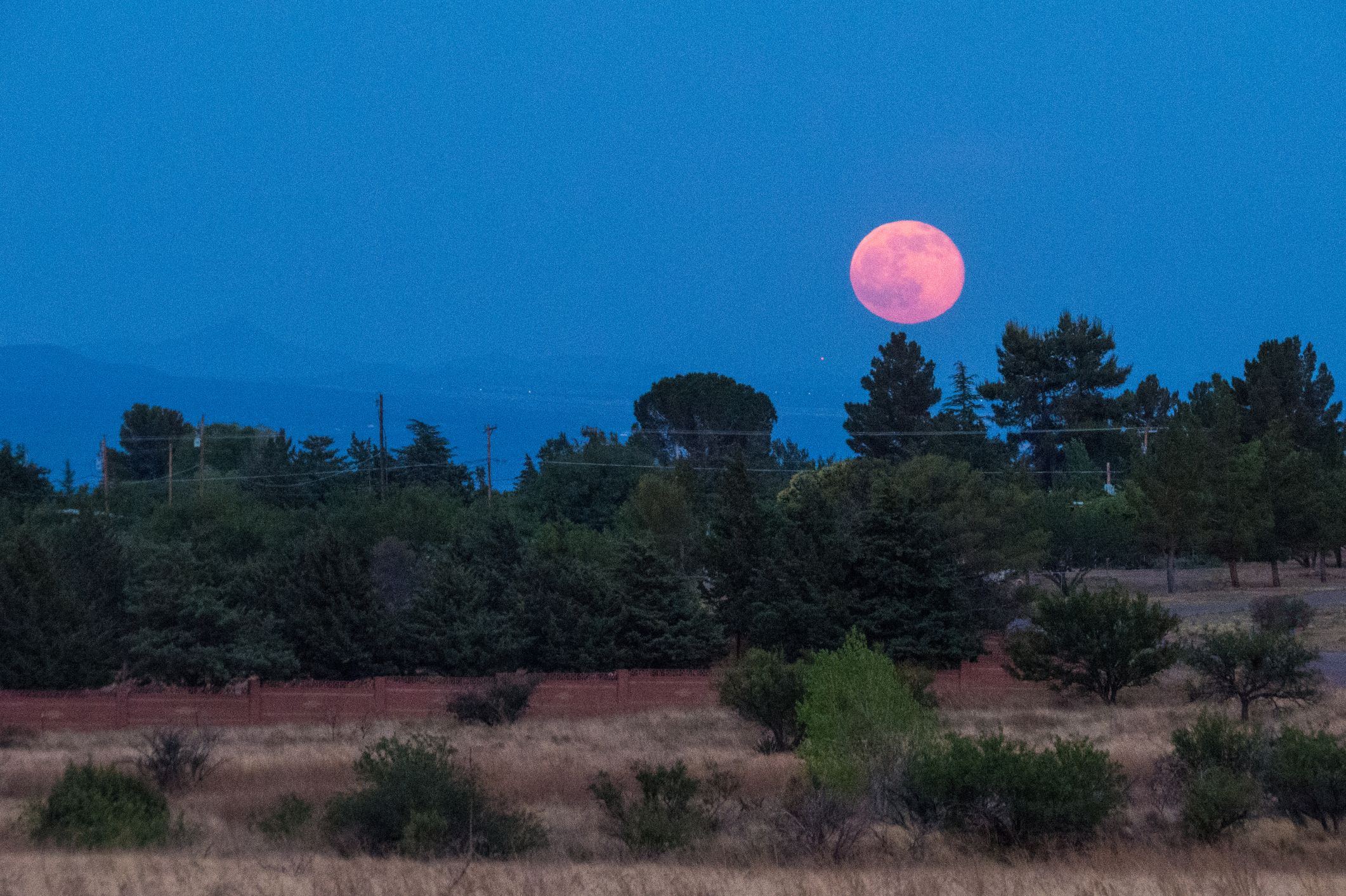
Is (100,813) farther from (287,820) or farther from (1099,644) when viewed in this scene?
(1099,644)

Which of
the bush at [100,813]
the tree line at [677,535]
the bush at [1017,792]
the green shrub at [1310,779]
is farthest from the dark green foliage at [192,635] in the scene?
the green shrub at [1310,779]

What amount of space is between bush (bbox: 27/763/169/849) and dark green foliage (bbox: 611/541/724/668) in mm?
19436

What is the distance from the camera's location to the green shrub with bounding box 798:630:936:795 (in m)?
17.1

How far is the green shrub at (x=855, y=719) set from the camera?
1706cm

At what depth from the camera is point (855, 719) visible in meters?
18.3

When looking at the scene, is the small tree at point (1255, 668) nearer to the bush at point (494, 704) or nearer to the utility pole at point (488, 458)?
the bush at point (494, 704)

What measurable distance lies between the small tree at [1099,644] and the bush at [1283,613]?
9.41 metres

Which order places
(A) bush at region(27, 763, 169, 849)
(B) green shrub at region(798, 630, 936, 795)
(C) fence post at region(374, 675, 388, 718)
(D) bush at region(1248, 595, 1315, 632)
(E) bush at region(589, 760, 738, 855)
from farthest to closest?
1. (D) bush at region(1248, 595, 1315, 632)
2. (C) fence post at region(374, 675, 388, 718)
3. (B) green shrub at region(798, 630, 936, 795)
4. (A) bush at region(27, 763, 169, 849)
5. (E) bush at region(589, 760, 738, 855)

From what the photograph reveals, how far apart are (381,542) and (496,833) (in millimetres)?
35009

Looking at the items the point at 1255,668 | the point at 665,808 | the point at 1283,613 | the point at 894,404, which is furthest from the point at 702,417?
the point at 665,808

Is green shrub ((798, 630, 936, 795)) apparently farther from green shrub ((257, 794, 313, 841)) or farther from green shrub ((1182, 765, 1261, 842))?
green shrub ((257, 794, 313, 841))

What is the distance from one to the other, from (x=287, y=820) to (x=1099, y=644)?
2086cm

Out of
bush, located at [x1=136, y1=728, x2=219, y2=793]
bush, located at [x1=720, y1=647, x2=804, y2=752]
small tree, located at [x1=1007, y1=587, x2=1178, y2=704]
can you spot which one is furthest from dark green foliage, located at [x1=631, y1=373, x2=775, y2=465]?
bush, located at [x1=136, y1=728, x2=219, y2=793]

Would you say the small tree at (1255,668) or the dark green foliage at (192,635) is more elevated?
the dark green foliage at (192,635)
